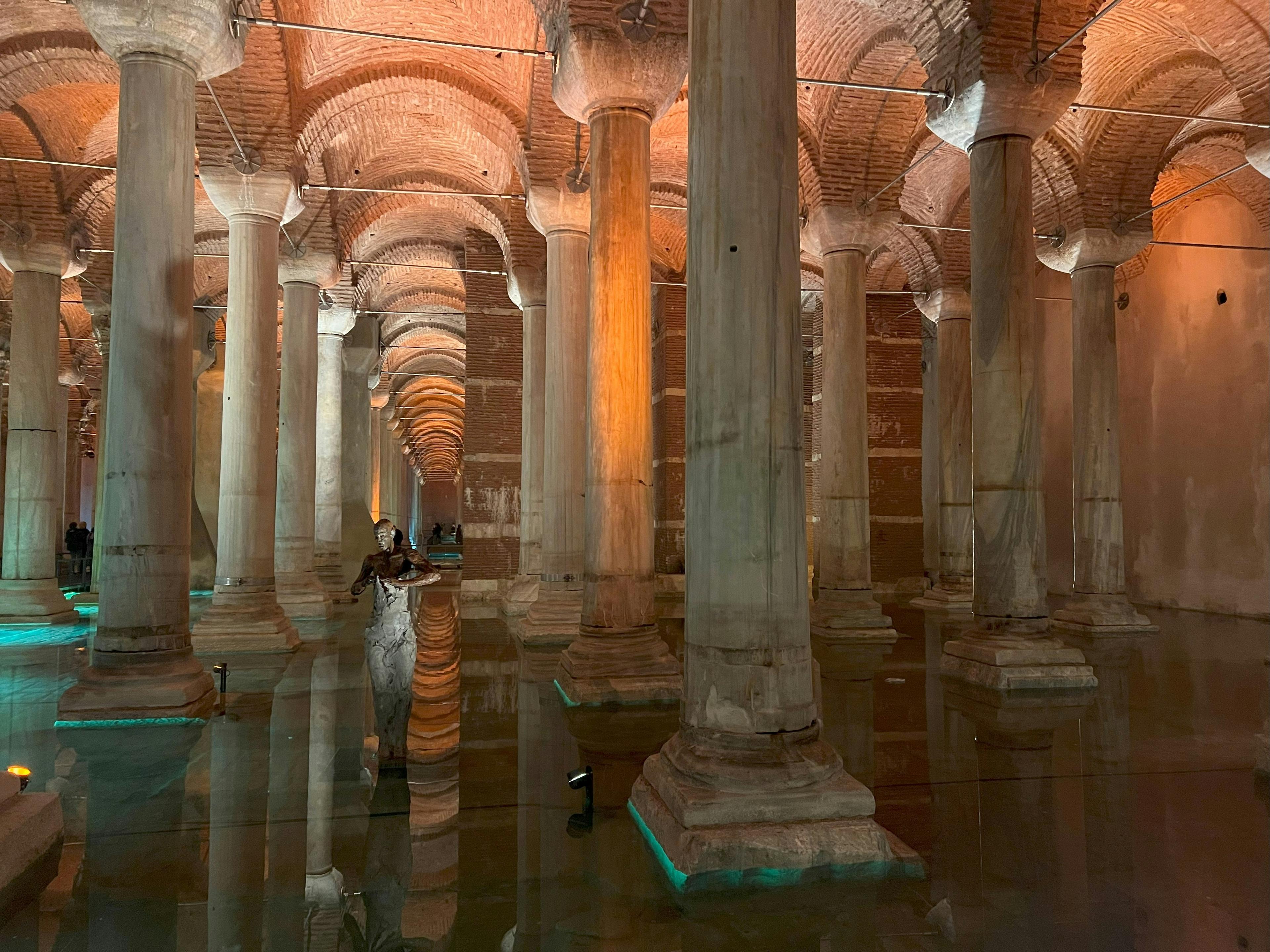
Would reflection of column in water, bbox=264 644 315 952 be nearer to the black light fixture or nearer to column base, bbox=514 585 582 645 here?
the black light fixture

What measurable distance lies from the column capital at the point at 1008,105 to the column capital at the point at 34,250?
12.5m

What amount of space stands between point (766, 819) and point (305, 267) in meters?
12.4

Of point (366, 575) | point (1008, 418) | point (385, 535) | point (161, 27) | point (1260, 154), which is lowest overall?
point (366, 575)

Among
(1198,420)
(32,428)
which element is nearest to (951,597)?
(1198,420)

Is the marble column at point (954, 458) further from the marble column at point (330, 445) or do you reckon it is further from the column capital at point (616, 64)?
the marble column at point (330, 445)

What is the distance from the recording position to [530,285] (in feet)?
45.7

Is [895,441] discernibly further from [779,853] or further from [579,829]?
[779,853]

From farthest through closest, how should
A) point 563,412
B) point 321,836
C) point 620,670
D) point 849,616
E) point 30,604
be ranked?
point 30,604 < point 849,616 < point 563,412 < point 620,670 < point 321,836

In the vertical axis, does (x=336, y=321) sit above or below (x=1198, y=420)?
above

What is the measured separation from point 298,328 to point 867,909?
1219 centimetres

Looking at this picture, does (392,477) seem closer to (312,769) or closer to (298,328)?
(298,328)

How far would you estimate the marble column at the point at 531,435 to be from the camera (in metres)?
13.2

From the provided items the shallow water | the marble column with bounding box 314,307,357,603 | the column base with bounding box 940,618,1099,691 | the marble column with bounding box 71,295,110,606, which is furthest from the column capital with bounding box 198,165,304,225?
the column base with bounding box 940,618,1099,691

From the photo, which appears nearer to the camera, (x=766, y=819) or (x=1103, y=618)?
(x=766, y=819)
